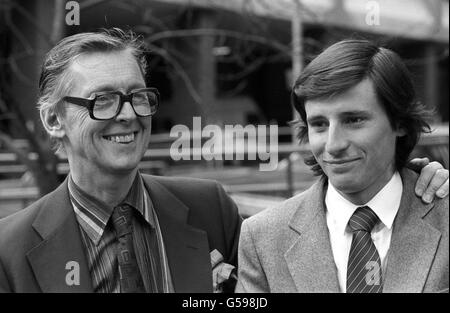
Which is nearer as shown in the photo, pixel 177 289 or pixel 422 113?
pixel 177 289

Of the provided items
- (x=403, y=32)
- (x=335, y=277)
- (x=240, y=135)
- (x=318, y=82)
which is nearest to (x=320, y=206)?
(x=335, y=277)

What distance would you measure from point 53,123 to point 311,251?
0.95 m

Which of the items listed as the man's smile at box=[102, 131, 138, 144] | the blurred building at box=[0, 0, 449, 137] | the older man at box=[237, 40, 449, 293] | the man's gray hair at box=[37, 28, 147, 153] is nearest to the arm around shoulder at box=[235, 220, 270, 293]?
the older man at box=[237, 40, 449, 293]

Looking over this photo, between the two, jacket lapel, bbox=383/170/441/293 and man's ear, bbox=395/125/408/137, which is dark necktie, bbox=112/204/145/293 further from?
man's ear, bbox=395/125/408/137

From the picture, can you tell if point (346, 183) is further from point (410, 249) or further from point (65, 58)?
A: point (65, 58)

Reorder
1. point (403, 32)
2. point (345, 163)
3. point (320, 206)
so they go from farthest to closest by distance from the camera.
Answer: point (403, 32), point (320, 206), point (345, 163)

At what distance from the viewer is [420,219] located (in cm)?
204

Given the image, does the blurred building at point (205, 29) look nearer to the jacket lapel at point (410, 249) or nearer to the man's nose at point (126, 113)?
the jacket lapel at point (410, 249)

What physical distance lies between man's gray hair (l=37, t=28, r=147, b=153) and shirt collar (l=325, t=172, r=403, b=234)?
76cm

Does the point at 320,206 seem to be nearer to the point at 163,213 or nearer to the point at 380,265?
the point at 380,265

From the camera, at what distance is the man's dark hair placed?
6.45ft

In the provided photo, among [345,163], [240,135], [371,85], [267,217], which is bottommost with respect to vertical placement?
[240,135]

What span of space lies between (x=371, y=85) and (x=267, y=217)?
555mm

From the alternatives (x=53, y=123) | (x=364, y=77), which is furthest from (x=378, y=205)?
(x=53, y=123)
